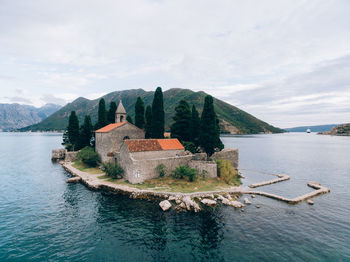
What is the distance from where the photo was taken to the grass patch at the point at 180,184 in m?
27.2

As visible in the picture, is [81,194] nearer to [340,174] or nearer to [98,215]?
[98,215]

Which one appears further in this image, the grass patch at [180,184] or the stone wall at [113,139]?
the stone wall at [113,139]

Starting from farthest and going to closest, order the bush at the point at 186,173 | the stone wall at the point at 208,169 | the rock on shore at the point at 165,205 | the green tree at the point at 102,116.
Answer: the green tree at the point at 102,116
the stone wall at the point at 208,169
the bush at the point at 186,173
the rock on shore at the point at 165,205

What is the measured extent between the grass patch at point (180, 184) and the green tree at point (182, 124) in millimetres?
14233

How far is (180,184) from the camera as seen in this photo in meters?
28.9

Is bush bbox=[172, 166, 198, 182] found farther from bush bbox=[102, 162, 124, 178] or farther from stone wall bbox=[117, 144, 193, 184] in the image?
bush bbox=[102, 162, 124, 178]

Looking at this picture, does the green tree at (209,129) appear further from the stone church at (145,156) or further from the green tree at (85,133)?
the green tree at (85,133)

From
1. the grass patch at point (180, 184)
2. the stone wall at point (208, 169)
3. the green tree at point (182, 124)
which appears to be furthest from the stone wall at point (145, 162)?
the green tree at point (182, 124)

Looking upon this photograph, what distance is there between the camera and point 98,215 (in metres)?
20.9

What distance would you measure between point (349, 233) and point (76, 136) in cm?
5969

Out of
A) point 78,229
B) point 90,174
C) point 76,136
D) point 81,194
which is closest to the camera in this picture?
point 78,229

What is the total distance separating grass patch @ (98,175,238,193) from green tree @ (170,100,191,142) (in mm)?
14233

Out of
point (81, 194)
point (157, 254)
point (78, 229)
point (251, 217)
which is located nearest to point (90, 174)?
point (81, 194)

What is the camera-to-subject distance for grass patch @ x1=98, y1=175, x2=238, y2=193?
89.4ft
